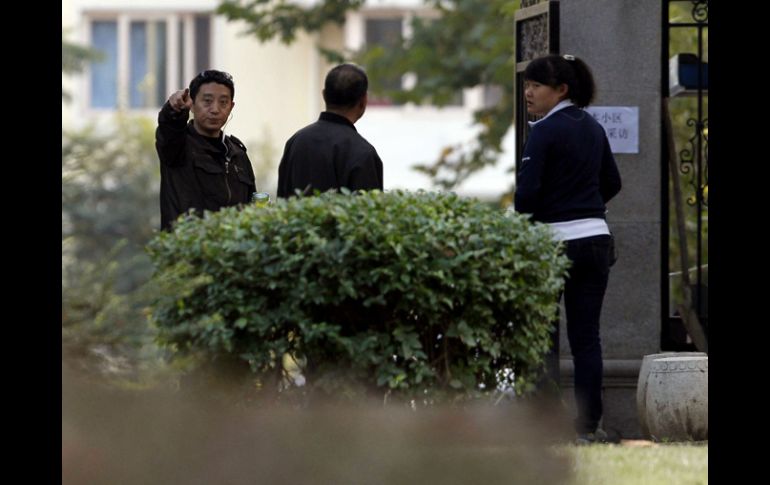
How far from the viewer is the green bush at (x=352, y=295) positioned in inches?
267

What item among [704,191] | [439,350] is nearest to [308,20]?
[704,191]

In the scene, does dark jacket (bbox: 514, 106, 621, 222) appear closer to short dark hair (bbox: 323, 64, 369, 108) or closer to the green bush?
short dark hair (bbox: 323, 64, 369, 108)

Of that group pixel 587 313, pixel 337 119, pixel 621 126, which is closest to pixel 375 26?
pixel 621 126

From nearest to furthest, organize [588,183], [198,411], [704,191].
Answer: [198,411] < [588,183] < [704,191]

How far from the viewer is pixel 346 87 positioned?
28.5ft

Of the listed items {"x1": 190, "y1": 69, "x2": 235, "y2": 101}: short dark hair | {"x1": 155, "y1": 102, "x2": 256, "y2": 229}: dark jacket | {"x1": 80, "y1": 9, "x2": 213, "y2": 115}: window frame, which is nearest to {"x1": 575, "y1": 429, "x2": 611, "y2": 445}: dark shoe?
{"x1": 155, "y1": 102, "x2": 256, "y2": 229}: dark jacket

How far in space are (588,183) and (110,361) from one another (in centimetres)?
347

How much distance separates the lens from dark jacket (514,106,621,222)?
27.6 ft

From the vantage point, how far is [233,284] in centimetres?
687

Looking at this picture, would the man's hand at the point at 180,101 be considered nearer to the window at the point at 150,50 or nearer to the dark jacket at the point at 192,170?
the dark jacket at the point at 192,170

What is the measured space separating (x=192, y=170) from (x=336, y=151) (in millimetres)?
735
